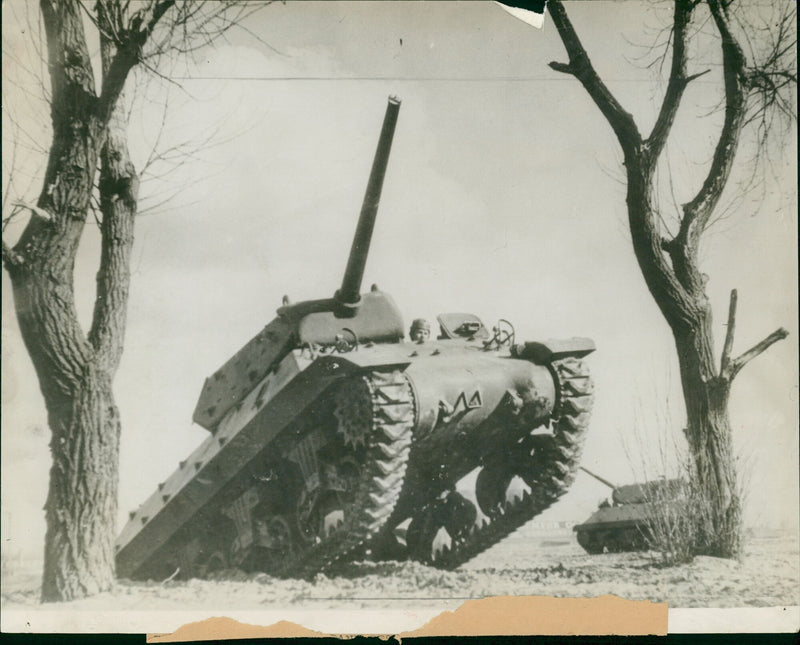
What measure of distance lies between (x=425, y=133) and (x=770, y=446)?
451cm

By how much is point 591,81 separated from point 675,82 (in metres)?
0.90

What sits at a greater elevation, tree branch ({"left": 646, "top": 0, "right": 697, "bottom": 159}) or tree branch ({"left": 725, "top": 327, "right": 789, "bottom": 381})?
tree branch ({"left": 646, "top": 0, "right": 697, "bottom": 159})

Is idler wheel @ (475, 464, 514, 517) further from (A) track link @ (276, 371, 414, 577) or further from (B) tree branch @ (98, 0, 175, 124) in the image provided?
(B) tree branch @ (98, 0, 175, 124)

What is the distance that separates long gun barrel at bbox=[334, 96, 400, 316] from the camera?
8969 millimetres

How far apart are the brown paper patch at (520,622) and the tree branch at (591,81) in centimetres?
441

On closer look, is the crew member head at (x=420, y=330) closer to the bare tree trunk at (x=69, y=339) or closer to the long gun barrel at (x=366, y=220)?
the long gun barrel at (x=366, y=220)

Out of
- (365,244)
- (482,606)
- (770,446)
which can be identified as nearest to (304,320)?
(365,244)

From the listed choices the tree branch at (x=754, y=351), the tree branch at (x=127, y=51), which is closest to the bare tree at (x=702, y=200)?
the tree branch at (x=754, y=351)

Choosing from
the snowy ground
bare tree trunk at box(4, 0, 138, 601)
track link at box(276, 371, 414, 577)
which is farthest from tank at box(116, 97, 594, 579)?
bare tree trunk at box(4, 0, 138, 601)

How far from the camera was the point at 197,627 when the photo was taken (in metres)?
7.90

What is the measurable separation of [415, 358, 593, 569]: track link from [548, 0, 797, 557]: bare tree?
1.12 m

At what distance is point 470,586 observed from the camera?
27.2ft

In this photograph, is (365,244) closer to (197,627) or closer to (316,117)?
(316,117)

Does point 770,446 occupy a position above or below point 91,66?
below
